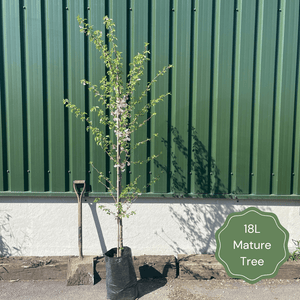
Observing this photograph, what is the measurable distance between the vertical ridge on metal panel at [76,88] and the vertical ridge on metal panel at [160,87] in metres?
1.11

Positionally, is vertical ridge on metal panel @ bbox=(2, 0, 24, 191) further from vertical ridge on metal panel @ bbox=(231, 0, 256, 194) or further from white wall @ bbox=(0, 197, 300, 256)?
vertical ridge on metal panel @ bbox=(231, 0, 256, 194)

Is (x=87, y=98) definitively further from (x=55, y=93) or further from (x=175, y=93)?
(x=175, y=93)

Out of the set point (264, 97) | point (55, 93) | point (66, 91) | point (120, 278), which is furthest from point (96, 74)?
point (120, 278)

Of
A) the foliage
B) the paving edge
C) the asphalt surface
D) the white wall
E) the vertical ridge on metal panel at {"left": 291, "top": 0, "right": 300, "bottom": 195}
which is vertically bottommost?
the asphalt surface

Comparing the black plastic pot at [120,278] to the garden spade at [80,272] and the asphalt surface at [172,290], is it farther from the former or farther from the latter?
the garden spade at [80,272]

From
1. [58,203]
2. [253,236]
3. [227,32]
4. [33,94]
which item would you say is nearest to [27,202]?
[58,203]

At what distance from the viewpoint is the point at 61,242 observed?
4.48 metres

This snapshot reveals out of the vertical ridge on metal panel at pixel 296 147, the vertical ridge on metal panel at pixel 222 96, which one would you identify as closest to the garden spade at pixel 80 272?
the vertical ridge on metal panel at pixel 222 96

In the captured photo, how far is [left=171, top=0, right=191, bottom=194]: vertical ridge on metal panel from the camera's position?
168 inches

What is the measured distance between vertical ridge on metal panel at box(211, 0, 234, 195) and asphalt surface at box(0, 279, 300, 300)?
4.61 ft

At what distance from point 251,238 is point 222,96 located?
233cm

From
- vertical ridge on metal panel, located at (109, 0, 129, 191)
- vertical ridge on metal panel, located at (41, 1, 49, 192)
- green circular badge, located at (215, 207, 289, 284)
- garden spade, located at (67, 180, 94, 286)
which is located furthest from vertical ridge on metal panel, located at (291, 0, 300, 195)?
vertical ridge on metal panel, located at (41, 1, 49, 192)

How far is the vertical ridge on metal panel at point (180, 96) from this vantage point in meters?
4.26

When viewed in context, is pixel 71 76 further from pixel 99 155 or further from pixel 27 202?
pixel 27 202
